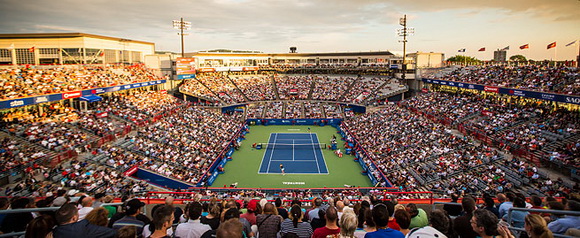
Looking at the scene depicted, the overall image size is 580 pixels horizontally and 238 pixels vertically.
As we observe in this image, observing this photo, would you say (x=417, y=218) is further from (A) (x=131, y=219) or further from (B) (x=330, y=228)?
(A) (x=131, y=219)

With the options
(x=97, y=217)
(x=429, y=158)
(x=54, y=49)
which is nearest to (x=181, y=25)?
(x=54, y=49)

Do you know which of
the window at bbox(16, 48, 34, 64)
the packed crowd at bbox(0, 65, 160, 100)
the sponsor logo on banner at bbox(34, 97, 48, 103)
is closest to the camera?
the sponsor logo on banner at bbox(34, 97, 48, 103)

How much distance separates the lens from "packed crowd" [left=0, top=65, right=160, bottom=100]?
2538cm

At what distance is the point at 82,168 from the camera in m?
20.2

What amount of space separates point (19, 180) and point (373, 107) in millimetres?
42551

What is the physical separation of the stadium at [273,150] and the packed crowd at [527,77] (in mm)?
210

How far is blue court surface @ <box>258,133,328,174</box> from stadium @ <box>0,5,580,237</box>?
0.24m

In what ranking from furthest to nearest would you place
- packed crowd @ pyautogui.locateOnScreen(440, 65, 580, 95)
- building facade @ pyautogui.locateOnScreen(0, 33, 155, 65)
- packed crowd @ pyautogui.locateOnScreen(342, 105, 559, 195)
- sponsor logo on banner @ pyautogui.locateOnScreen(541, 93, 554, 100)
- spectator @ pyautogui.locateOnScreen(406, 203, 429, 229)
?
building facade @ pyautogui.locateOnScreen(0, 33, 155, 65) → packed crowd @ pyautogui.locateOnScreen(440, 65, 580, 95) → sponsor logo on banner @ pyautogui.locateOnScreen(541, 93, 554, 100) → packed crowd @ pyautogui.locateOnScreen(342, 105, 559, 195) → spectator @ pyautogui.locateOnScreen(406, 203, 429, 229)

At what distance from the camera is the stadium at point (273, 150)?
5.80 metres

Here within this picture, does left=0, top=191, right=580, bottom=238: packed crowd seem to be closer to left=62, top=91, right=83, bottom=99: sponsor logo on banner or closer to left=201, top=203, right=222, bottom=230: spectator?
left=201, top=203, right=222, bottom=230: spectator

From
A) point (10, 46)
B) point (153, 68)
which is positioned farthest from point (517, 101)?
point (10, 46)

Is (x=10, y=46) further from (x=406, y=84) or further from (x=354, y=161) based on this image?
(x=406, y=84)

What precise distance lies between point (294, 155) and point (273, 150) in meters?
2.93

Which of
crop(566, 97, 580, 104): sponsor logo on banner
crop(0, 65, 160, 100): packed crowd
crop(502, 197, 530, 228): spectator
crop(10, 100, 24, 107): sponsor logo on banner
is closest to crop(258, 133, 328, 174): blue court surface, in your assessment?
crop(10, 100, 24, 107): sponsor logo on banner
